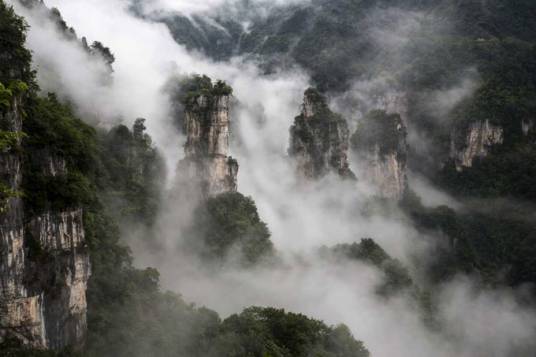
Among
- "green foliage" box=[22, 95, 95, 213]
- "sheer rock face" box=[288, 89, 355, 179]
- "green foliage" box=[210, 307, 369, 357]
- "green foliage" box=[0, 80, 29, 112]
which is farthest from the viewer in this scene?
"sheer rock face" box=[288, 89, 355, 179]

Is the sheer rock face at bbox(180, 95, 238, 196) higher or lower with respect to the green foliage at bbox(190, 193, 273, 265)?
higher

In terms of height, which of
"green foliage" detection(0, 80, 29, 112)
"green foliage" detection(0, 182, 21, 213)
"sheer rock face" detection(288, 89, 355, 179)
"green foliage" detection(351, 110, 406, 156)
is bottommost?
"green foliage" detection(0, 182, 21, 213)

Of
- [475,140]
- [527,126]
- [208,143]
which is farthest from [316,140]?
[527,126]

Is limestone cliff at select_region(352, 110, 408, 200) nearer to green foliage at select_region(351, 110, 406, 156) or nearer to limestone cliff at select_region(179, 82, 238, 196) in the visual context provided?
green foliage at select_region(351, 110, 406, 156)

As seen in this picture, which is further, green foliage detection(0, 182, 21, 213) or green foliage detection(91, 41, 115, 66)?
green foliage detection(91, 41, 115, 66)

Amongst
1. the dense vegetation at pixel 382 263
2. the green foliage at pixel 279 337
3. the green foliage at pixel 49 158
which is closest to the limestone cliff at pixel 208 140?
the dense vegetation at pixel 382 263

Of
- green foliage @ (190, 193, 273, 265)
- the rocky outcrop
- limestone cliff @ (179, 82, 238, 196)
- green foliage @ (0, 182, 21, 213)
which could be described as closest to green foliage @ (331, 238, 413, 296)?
green foliage @ (190, 193, 273, 265)

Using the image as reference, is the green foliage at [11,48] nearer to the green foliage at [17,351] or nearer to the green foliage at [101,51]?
the green foliage at [17,351]
